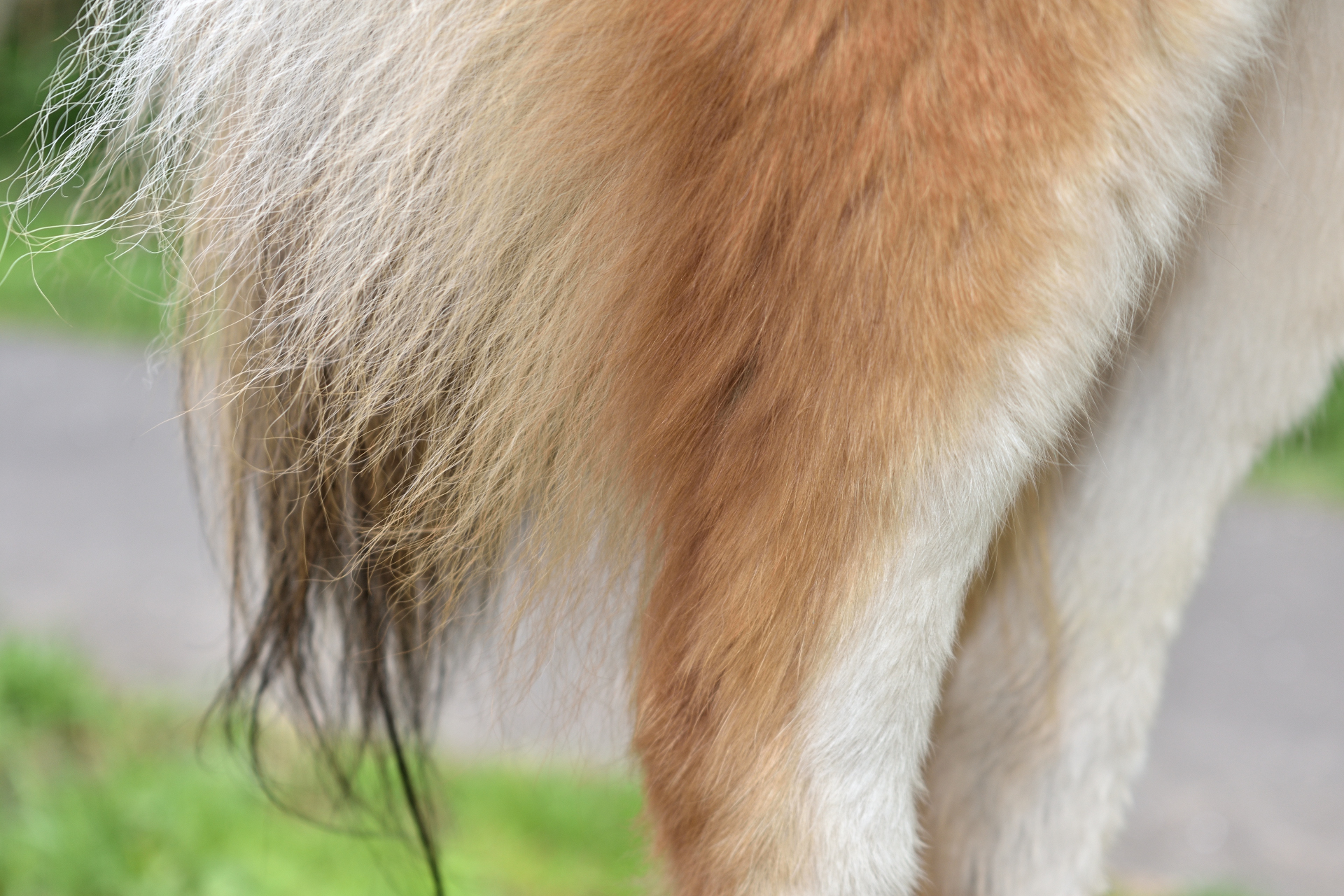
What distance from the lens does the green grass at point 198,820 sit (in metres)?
1.52

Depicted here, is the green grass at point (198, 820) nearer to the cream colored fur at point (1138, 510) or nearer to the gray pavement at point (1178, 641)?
the gray pavement at point (1178, 641)

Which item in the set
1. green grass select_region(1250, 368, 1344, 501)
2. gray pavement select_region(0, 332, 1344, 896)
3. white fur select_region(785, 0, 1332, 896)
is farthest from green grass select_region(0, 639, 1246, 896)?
green grass select_region(1250, 368, 1344, 501)

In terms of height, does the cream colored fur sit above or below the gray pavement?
above

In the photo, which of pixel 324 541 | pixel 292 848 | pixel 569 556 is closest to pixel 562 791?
pixel 292 848

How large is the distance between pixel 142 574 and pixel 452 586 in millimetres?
1863

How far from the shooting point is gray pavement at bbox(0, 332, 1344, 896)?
1810 mm

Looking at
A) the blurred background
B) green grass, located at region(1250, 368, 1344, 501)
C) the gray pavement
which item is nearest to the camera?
the blurred background

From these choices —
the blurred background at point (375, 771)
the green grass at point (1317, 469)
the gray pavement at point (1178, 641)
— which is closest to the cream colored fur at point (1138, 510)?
the blurred background at point (375, 771)

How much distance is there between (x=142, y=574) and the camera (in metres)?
2.42

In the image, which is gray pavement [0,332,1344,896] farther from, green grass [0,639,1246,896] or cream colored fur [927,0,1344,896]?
cream colored fur [927,0,1344,896]

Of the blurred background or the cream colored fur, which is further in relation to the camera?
the blurred background

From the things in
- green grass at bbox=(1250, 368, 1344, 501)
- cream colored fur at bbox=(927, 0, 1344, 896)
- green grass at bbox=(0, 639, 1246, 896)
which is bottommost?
green grass at bbox=(1250, 368, 1344, 501)

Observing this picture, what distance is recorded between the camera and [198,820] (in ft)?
5.37

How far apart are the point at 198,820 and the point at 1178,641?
6.28 feet
